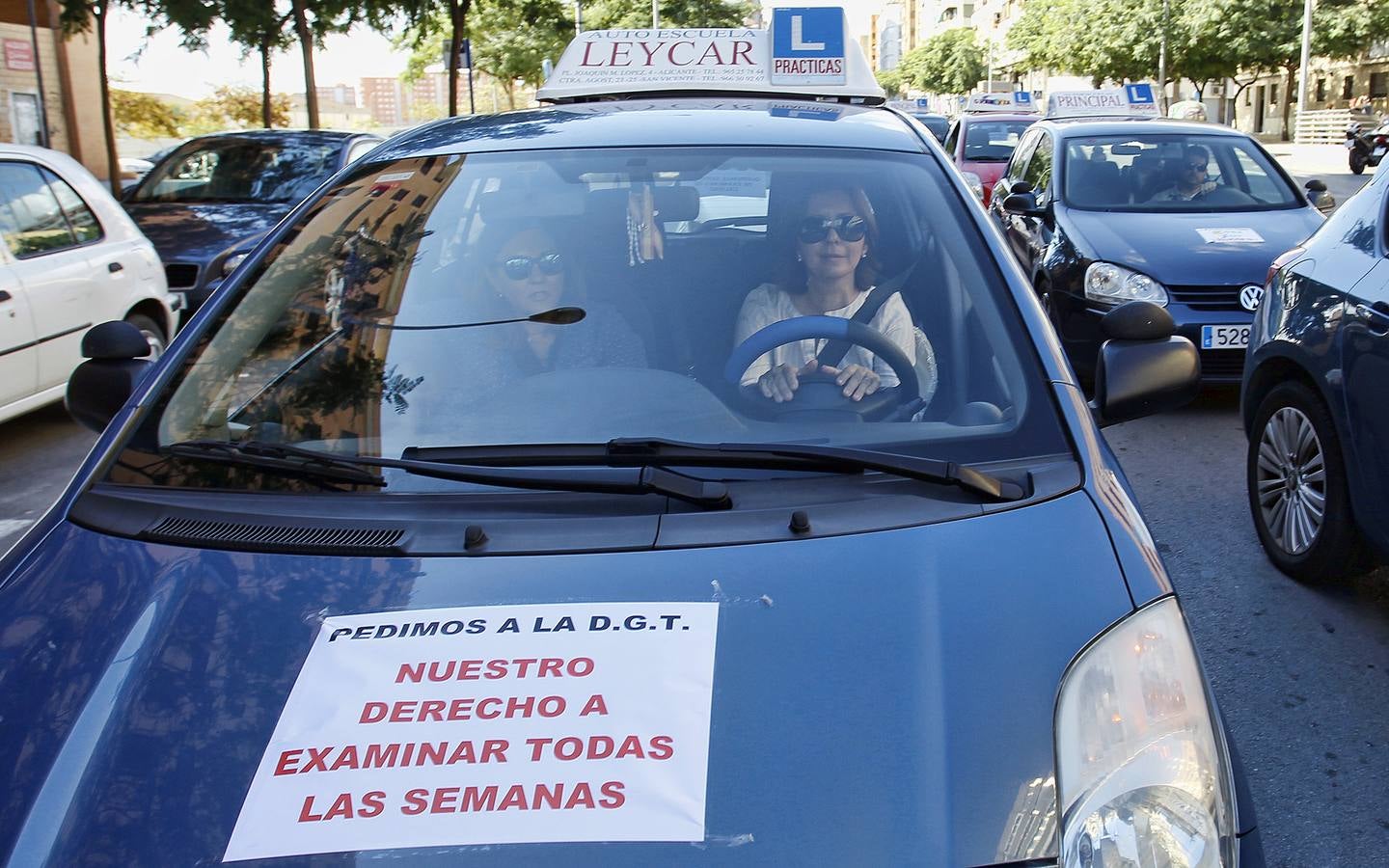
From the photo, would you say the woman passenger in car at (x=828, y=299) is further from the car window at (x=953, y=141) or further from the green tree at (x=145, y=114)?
the green tree at (x=145, y=114)

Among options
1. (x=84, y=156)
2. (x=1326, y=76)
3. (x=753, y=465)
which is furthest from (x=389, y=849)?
(x=1326, y=76)

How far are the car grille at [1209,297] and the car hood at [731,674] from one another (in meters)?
5.51

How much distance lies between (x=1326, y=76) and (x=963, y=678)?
216 feet

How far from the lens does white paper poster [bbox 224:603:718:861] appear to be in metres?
1.53

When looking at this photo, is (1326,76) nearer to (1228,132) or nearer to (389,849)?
(1228,132)

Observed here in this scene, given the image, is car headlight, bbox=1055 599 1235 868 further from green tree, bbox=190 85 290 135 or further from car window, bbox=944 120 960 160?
green tree, bbox=190 85 290 135

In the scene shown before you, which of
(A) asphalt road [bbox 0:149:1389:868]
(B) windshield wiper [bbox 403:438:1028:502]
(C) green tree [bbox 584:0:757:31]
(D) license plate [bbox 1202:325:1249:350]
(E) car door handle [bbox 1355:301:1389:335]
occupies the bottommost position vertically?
(A) asphalt road [bbox 0:149:1389:868]

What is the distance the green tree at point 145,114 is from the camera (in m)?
35.9

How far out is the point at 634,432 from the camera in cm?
228

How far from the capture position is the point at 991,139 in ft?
55.6

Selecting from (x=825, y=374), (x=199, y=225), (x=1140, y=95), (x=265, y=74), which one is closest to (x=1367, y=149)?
(x=1140, y=95)

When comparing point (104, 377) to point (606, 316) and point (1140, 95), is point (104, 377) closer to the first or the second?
point (606, 316)

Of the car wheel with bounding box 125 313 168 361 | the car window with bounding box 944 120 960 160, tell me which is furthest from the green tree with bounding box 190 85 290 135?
the car wheel with bounding box 125 313 168 361

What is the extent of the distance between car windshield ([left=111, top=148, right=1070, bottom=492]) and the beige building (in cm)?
2118
